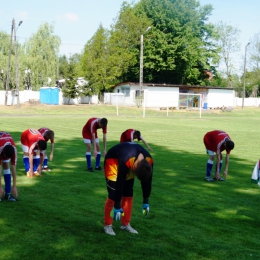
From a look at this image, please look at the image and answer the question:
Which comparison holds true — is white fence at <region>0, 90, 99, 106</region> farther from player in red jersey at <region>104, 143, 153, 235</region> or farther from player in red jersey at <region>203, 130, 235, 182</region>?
player in red jersey at <region>104, 143, 153, 235</region>

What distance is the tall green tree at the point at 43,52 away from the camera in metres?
69.0

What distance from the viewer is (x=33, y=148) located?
10.8 meters

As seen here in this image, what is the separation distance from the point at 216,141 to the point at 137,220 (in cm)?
439

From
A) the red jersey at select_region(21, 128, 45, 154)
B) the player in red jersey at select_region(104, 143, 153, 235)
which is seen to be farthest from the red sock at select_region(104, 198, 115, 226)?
the red jersey at select_region(21, 128, 45, 154)

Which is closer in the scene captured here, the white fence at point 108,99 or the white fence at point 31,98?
the white fence at point 108,99

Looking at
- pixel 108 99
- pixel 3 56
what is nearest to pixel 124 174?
pixel 108 99

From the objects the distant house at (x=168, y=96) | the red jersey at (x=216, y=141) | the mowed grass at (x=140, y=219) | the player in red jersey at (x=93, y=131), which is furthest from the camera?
the distant house at (x=168, y=96)

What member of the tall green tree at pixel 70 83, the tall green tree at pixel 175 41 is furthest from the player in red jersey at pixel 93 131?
the tall green tree at pixel 175 41

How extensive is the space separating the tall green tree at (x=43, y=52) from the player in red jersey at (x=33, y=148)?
58479mm

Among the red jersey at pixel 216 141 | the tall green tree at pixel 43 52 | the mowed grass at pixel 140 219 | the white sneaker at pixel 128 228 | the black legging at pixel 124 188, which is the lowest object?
the mowed grass at pixel 140 219

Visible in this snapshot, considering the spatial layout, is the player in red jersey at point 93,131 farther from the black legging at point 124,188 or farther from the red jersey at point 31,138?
the black legging at point 124,188

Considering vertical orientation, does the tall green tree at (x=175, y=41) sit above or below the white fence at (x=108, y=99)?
above

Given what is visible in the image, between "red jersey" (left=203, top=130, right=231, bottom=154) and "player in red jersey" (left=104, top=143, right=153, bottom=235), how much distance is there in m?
4.97

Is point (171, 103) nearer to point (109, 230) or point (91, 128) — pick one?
point (91, 128)
